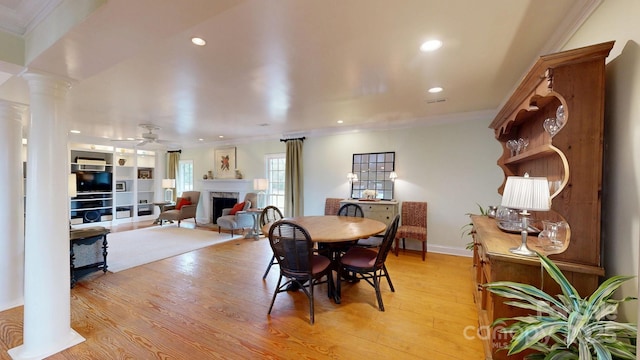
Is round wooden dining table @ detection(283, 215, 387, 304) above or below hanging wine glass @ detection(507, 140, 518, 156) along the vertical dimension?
below

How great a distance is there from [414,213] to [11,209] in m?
5.33

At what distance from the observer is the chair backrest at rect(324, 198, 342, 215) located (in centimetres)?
533

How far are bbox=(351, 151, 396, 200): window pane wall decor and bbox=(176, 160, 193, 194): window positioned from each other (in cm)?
567

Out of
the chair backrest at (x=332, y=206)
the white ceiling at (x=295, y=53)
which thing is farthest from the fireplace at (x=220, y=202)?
the white ceiling at (x=295, y=53)

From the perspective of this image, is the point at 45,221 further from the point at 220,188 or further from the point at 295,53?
the point at 220,188

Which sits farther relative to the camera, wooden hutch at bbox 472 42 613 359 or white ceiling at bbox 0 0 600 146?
white ceiling at bbox 0 0 600 146

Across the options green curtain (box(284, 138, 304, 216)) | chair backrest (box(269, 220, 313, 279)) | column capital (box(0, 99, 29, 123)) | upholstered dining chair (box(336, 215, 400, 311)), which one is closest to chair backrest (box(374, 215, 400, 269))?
upholstered dining chair (box(336, 215, 400, 311))

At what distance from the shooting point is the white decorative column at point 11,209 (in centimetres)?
252

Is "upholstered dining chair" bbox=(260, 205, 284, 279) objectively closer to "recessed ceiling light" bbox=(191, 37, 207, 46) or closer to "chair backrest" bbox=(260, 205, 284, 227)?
"chair backrest" bbox=(260, 205, 284, 227)

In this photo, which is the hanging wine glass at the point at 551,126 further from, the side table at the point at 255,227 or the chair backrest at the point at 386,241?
the side table at the point at 255,227

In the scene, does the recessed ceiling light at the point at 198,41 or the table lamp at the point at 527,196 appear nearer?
the table lamp at the point at 527,196

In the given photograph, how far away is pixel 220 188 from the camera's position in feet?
23.9

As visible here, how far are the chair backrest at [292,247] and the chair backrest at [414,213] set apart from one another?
2863 mm

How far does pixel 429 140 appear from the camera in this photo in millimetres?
4625
